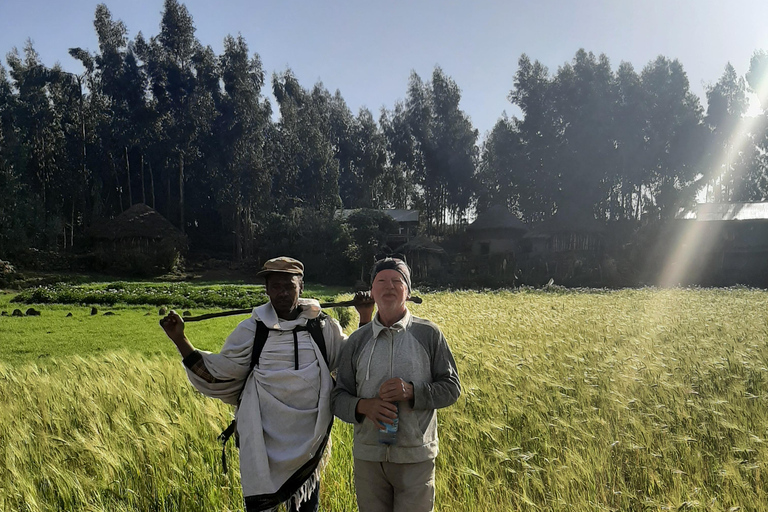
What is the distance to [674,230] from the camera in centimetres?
3475

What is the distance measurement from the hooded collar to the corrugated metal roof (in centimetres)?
3996

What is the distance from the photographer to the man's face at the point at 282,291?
2898 mm

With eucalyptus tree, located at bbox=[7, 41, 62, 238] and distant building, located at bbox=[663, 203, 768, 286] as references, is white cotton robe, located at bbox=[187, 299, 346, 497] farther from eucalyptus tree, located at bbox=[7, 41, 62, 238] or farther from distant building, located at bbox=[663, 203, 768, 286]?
eucalyptus tree, located at bbox=[7, 41, 62, 238]

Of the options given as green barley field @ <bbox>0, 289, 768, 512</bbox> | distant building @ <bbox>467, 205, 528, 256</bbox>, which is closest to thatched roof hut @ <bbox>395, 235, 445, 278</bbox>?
distant building @ <bbox>467, 205, 528, 256</bbox>

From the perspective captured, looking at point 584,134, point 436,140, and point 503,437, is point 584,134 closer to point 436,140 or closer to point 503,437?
point 436,140

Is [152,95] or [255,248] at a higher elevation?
[152,95]

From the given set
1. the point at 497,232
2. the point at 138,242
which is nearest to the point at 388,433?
the point at 138,242

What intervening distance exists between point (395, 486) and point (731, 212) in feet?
137

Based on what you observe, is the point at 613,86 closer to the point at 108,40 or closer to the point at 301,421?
the point at 108,40

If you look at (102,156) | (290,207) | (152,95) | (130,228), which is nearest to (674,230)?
(290,207)

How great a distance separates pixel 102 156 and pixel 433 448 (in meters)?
50.4

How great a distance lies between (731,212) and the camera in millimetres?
36156

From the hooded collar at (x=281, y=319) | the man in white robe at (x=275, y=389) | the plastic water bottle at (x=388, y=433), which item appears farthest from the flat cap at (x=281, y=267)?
the plastic water bottle at (x=388, y=433)

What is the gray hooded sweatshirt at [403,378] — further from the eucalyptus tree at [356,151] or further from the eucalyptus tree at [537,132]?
the eucalyptus tree at [356,151]
